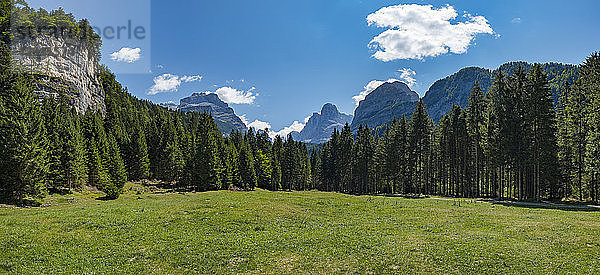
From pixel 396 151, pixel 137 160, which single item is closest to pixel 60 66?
pixel 137 160

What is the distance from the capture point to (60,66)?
392ft

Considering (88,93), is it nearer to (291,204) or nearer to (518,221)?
(291,204)

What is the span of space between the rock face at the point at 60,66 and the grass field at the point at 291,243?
11160 cm

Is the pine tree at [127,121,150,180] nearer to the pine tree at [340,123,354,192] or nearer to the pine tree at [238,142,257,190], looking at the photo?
the pine tree at [238,142,257,190]

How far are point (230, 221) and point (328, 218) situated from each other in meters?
9.86

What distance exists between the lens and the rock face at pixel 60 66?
10762cm

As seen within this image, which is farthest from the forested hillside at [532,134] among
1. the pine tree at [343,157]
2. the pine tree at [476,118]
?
the pine tree at [343,157]

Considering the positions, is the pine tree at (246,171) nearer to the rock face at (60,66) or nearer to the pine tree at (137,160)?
the pine tree at (137,160)

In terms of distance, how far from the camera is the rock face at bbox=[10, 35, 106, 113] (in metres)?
108

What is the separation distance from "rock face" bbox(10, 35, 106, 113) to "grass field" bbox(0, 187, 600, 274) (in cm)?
11160

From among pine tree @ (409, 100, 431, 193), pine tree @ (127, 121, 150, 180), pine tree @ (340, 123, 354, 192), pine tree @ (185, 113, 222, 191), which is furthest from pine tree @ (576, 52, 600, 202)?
pine tree @ (127, 121, 150, 180)

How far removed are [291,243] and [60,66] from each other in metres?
144

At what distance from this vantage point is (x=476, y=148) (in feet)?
184

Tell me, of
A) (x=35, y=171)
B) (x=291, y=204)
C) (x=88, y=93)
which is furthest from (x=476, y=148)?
(x=88, y=93)
